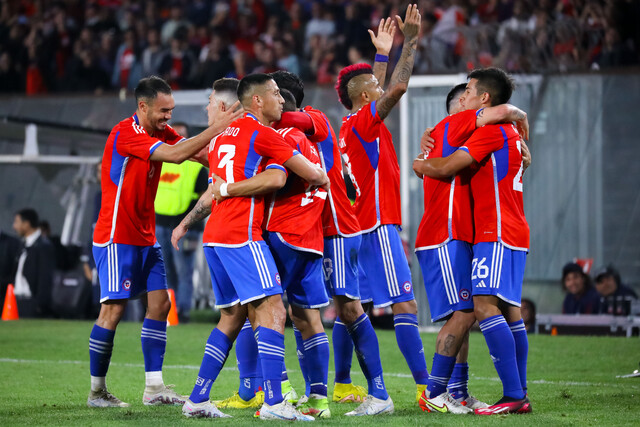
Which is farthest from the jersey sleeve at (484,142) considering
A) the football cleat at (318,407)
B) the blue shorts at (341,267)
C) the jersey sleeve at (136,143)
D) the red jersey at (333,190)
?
the jersey sleeve at (136,143)

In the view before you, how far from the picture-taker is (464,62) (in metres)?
13.5

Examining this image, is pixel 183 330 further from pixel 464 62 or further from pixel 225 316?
pixel 225 316

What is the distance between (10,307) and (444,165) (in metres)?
9.64

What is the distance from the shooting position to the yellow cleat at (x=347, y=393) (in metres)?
7.29

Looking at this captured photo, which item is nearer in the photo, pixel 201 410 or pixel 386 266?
pixel 201 410

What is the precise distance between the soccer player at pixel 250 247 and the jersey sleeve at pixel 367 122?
0.87 m

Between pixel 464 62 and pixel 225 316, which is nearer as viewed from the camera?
pixel 225 316

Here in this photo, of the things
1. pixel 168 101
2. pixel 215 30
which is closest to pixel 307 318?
pixel 168 101

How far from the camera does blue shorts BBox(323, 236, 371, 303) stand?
22.3ft

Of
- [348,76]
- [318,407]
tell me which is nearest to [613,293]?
[348,76]

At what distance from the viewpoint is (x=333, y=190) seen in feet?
22.6

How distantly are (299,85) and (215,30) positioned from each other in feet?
42.9

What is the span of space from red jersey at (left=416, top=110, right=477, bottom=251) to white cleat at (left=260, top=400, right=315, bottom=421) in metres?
1.58

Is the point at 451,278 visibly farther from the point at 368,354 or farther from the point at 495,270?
the point at 368,354
